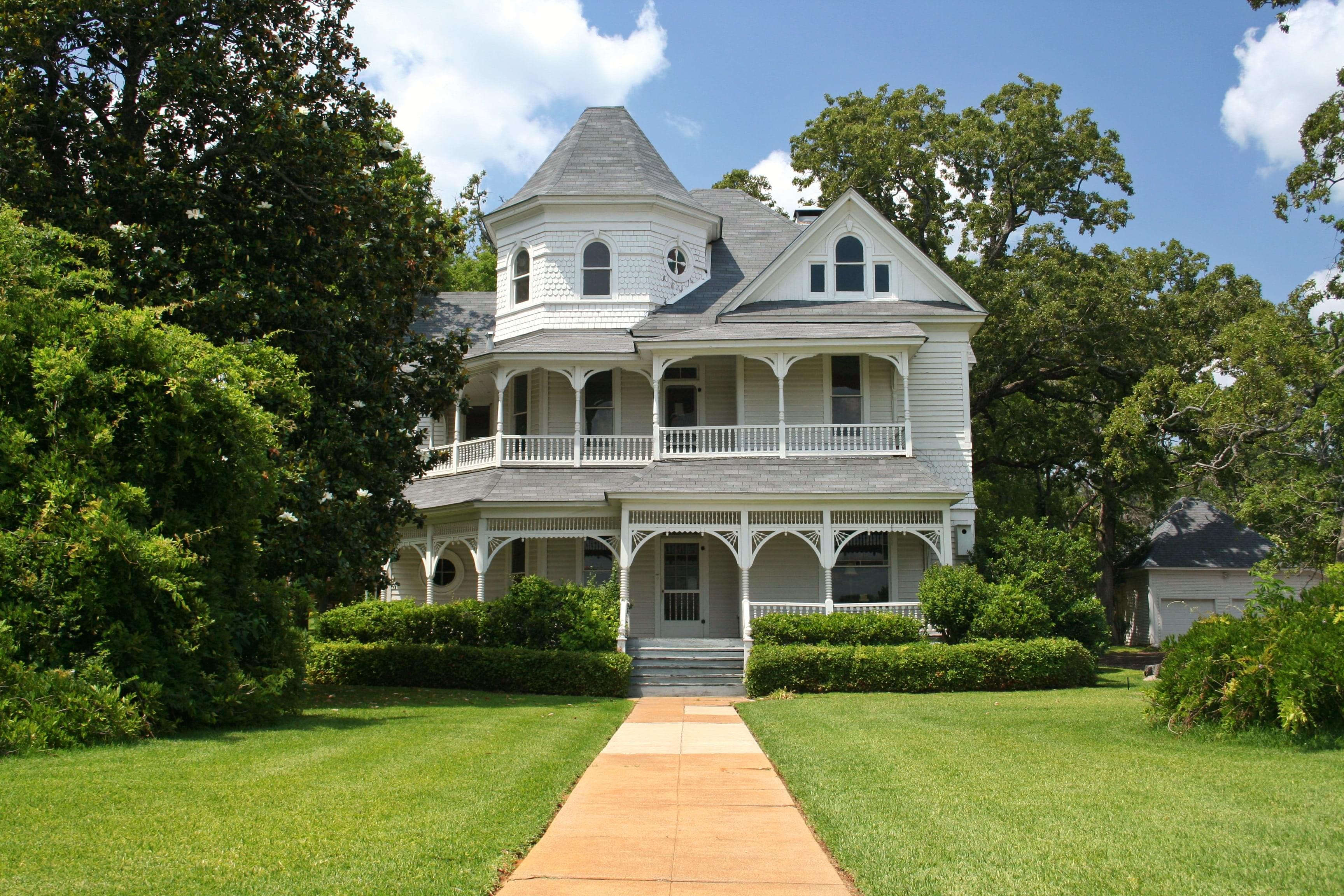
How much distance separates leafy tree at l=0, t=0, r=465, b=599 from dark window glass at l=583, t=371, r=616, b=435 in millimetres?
8224

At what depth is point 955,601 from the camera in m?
21.2

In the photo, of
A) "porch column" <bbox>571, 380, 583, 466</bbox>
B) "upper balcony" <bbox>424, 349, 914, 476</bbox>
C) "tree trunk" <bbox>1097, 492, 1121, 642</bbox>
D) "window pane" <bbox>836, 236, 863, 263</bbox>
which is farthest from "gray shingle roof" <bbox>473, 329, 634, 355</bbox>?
"tree trunk" <bbox>1097, 492, 1121, 642</bbox>

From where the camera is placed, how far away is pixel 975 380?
34531 millimetres

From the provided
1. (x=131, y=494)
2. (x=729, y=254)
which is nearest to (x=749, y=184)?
(x=729, y=254)

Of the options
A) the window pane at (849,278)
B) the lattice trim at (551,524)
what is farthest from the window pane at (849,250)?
the lattice trim at (551,524)

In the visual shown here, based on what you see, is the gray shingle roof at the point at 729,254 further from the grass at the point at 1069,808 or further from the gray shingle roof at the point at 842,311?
the grass at the point at 1069,808

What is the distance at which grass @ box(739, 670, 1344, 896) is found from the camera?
20.5ft

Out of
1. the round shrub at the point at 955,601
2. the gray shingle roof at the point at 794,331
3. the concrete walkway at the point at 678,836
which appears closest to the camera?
the concrete walkway at the point at 678,836

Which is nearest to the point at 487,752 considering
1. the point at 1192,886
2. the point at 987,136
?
the point at 1192,886

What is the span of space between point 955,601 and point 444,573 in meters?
13.5

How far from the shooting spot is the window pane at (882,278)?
26.7 metres

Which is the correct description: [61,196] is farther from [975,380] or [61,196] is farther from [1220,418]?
[975,380]

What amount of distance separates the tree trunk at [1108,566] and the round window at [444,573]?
22266 millimetres

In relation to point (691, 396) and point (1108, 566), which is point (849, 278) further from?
point (1108, 566)
